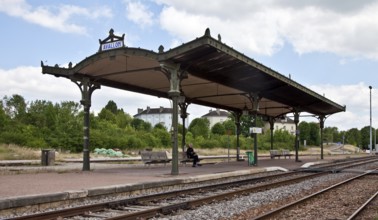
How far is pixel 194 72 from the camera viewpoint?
18734mm

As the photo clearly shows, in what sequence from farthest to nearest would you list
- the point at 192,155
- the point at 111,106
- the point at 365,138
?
the point at 365,138, the point at 111,106, the point at 192,155

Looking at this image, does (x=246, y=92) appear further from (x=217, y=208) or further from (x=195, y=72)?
(x=217, y=208)

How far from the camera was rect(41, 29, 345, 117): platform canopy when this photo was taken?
16.4 m

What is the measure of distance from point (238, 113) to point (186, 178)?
1760 cm

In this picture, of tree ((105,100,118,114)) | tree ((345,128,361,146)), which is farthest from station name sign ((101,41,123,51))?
→ tree ((345,128,361,146))

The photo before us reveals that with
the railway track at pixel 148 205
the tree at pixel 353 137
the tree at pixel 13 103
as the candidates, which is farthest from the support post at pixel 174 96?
the tree at pixel 353 137

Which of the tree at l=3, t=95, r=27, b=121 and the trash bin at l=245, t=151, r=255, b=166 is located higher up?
the tree at l=3, t=95, r=27, b=121

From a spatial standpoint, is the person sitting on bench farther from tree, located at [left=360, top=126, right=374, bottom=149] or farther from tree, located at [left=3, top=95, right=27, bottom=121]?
tree, located at [left=360, top=126, right=374, bottom=149]

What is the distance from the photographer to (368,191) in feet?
45.1

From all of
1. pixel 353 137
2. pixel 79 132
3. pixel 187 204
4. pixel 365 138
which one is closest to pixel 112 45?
pixel 187 204

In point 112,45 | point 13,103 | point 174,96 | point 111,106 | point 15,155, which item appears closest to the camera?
point 174,96

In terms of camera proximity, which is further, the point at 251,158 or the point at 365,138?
the point at 365,138

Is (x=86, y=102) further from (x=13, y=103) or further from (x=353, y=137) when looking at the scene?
(x=353, y=137)

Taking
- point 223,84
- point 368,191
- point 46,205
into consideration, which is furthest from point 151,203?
point 223,84
